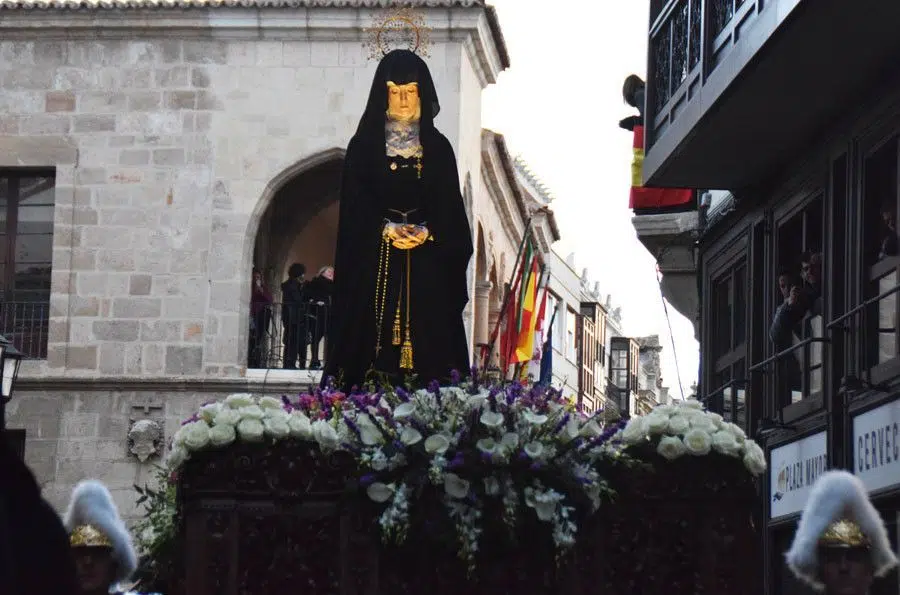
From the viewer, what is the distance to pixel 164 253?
79.4 feet

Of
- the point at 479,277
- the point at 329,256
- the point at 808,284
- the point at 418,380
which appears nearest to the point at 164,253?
the point at 329,256

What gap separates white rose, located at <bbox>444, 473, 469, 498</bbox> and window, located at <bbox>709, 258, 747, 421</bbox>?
35.1ft

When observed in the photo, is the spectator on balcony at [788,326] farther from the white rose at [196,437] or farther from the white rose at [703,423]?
the white rose at [196,437]

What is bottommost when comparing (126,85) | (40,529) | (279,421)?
(40,529)

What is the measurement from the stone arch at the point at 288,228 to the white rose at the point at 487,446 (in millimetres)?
16327

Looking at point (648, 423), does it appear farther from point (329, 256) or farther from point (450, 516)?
point (329, 256)

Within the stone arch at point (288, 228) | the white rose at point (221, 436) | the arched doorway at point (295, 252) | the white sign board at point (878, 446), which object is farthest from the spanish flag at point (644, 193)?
the white rose at point (221, 436)

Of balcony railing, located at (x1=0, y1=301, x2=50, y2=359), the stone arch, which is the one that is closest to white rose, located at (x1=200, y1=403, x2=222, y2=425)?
the stone arch

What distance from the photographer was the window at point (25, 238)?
Answer: 81.9 feet

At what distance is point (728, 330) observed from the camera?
19562 mm

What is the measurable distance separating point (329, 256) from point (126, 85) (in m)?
5.14

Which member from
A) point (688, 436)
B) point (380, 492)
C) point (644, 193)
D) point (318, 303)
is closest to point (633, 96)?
point (644, 193)

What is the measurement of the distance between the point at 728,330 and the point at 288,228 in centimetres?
944

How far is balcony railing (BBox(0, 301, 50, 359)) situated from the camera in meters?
24.7
